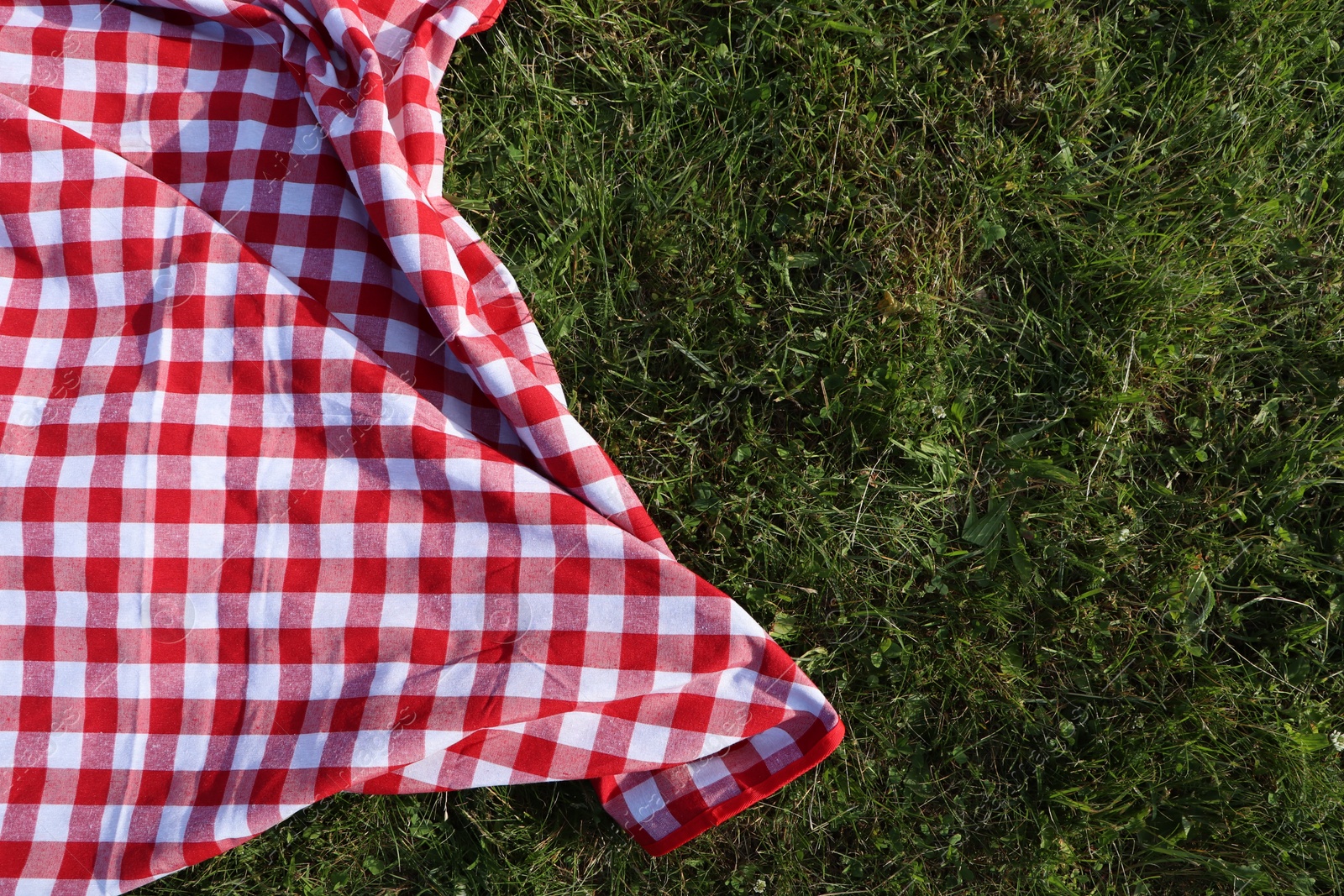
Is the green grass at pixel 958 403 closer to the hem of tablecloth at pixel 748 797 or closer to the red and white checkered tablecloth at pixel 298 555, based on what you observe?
the hem of tablecloth at pixel 748 797

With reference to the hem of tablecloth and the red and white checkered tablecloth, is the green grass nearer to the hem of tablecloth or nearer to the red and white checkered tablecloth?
the hem of tablecloth

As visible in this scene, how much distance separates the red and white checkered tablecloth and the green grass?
337 mm

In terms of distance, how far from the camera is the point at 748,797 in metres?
2.12

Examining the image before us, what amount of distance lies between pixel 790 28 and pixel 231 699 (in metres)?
2.38

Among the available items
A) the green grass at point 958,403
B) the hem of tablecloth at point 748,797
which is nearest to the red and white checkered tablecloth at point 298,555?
the hem of tablecloth at point 748,797

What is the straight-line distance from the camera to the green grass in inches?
91.3

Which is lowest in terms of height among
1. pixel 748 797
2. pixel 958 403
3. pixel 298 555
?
pixel 748 797

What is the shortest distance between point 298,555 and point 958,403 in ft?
5.92

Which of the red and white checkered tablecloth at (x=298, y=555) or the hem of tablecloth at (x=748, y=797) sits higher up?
the red and white checkered tablecloth at (x=298, y=555)

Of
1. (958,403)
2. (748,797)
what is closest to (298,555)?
(748,797)

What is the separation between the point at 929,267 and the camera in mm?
2439

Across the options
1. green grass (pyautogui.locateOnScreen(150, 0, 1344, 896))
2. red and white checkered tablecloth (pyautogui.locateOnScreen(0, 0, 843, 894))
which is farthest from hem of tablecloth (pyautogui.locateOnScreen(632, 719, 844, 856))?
green grass (pyautogui.locateOnScreen(150, 0, 1344, 896))

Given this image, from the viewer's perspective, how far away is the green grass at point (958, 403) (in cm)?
232

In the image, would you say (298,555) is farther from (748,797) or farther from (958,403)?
(958,403)
